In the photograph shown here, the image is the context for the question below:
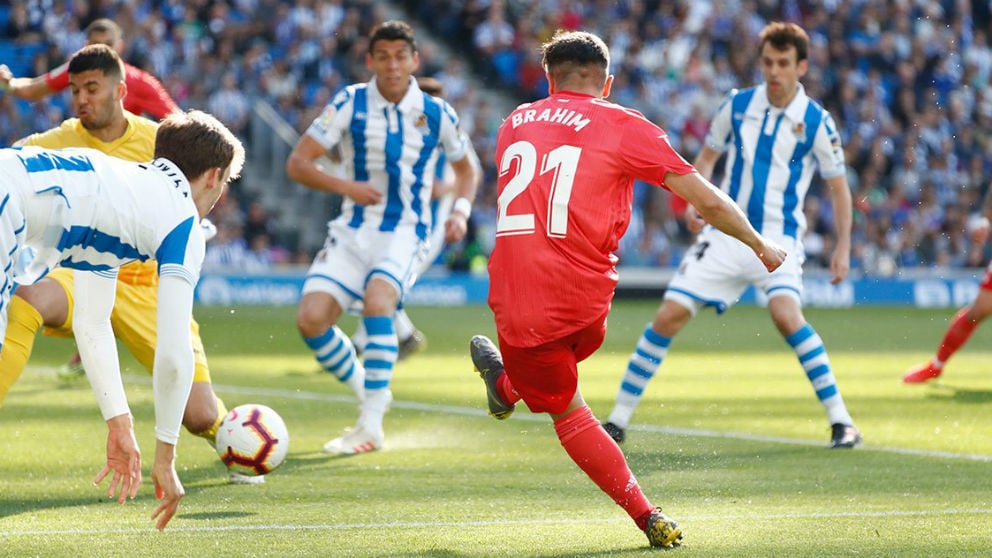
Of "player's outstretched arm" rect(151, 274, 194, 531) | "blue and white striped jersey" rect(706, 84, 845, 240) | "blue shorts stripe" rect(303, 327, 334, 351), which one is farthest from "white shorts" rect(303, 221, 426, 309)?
"player's outstretched arm" rect(151, 274, 194, 531)

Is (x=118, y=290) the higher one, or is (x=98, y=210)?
(x=98, y=210)

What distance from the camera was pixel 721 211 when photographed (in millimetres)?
5023

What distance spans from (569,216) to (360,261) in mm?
3236

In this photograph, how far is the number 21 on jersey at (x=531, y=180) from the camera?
5234 mm

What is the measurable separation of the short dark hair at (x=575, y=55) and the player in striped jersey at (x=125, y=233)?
1537 millimetres

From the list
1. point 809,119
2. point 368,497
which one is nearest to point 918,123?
point 809,119

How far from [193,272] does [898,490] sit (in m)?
3.50

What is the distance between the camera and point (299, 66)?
2166 centimetres

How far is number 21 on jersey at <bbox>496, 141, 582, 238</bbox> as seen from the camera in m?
5.23

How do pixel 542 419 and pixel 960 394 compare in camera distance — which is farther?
pixel 960 394

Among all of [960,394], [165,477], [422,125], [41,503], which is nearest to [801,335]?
[422,125]

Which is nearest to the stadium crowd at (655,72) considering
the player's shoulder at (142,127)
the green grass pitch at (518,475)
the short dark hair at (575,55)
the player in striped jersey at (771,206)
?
the green grass pitch at (518,475)

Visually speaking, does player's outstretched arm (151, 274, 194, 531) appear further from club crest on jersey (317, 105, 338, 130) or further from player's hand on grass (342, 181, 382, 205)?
club crest on jersey (317, 105, 338, 130)

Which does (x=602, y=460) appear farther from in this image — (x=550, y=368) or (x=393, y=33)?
(x=393, y=33)
